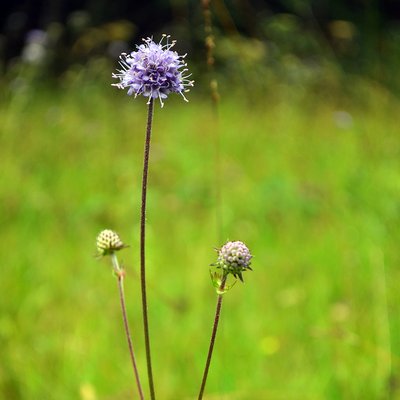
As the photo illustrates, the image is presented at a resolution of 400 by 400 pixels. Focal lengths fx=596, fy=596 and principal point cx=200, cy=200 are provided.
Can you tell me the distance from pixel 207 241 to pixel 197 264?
9.1 inches

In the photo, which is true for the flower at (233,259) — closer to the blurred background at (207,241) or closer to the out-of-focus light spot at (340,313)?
the blurred background at (207,241)

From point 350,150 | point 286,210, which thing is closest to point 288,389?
point 286,210

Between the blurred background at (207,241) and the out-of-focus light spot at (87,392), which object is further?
the blurred background at (207,241)

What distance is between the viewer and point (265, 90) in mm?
5203

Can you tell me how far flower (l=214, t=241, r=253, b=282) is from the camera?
1032mm

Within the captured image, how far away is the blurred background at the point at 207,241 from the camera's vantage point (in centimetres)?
194

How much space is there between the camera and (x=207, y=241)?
2869 mm

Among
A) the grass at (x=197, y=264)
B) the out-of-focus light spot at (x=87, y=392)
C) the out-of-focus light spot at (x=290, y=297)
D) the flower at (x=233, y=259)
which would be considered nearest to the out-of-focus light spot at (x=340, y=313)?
the grass at (x=197, y=264)

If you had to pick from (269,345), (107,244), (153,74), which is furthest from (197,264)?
(153,74)

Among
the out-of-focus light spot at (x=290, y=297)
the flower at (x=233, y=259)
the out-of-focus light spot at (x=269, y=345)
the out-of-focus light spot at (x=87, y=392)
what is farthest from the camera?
the out-of-focus light spot at (x=290, y=297)

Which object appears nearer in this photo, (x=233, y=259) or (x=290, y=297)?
(x=233, y=259)

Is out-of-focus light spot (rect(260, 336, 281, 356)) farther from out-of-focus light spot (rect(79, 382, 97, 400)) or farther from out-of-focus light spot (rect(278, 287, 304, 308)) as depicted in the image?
out-of-focus light spot (rect(79, 382, 97, 400))

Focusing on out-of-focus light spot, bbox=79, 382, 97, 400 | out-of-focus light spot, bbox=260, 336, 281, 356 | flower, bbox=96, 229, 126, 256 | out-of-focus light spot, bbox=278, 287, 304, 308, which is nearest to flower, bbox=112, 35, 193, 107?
flower, bbox=96, 229, 126, 256

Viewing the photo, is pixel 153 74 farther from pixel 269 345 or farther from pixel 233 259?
pixel 269 345
